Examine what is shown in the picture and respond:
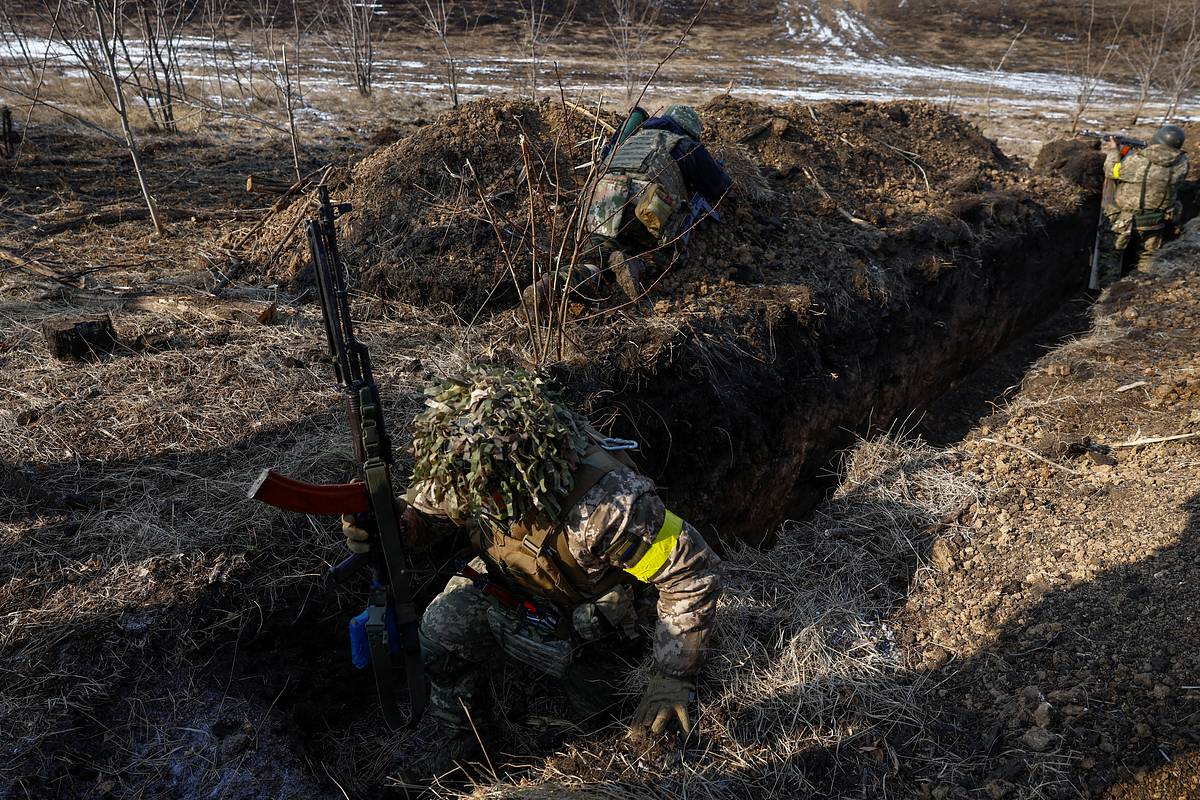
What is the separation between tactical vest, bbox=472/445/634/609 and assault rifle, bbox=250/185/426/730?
31 centimetres

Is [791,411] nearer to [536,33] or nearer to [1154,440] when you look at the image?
[1154,440]

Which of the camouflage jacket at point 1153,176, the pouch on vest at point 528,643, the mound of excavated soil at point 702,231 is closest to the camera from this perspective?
the pouch on vest at point 528,643

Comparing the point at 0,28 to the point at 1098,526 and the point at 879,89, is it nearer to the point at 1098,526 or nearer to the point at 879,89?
the point at 1098,526

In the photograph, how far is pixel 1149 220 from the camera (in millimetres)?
7039

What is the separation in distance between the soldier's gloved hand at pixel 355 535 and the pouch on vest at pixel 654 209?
2808 mm

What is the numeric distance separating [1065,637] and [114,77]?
21.2ft

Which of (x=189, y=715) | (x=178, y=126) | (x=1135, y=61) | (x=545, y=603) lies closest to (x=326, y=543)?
(x=189, y=715)

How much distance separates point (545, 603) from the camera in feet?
8.42

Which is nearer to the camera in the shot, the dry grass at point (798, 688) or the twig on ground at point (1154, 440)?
the dry grass at point (798, 688)

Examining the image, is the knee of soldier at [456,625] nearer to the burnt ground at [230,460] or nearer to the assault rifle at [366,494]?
the assault rifle at [366,494]

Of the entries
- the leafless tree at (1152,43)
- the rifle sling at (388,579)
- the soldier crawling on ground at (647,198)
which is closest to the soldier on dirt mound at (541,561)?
the rifle sling at (388,579)

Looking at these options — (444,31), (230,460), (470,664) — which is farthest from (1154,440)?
(444,31)

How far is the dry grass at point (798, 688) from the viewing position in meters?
2.39

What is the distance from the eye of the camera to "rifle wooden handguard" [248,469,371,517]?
2.02m
